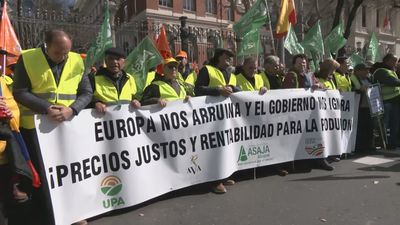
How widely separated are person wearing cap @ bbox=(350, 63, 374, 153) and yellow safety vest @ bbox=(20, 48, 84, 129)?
544 centimetres

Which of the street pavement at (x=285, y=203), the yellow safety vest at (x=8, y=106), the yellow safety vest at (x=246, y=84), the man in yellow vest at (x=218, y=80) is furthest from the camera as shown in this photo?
the yellow safety vest at (x=246, y=84)

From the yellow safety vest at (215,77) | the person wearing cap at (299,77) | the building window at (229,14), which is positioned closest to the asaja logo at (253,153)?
the yellow safety vest at (215,77)

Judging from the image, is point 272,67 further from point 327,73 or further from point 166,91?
point 166,91

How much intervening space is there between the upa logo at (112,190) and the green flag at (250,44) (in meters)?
4.28

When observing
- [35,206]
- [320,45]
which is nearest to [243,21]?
[320,45]

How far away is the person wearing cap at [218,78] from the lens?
5793mm

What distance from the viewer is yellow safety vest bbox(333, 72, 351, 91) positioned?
310 inches

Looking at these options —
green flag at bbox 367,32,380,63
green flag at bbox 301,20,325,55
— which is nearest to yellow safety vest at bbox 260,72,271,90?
green flag at bbox 301,20,325,55

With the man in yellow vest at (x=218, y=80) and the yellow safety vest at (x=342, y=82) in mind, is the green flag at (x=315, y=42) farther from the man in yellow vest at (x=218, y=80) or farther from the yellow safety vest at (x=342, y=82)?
the man in yellow vest at (x=218, y=80)

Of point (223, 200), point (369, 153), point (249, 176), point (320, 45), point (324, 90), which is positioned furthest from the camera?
point (320, 45)

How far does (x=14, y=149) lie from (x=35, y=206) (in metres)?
1.08

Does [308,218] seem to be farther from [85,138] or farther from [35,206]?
[35,206]

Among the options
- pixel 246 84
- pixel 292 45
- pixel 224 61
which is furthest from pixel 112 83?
pixel 292 45

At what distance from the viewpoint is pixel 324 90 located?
6.94m
